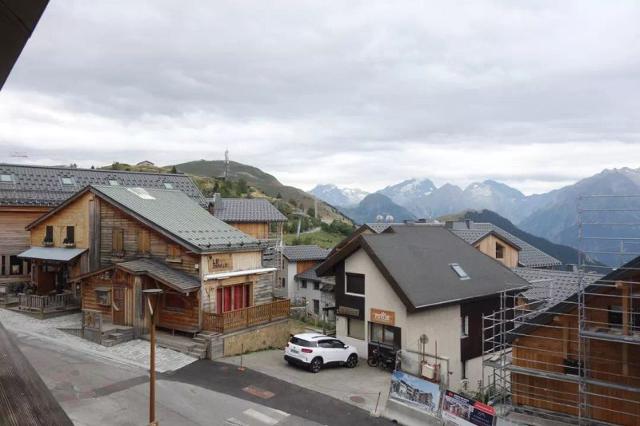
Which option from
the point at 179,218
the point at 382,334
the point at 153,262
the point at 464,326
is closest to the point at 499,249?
the point at 464,326

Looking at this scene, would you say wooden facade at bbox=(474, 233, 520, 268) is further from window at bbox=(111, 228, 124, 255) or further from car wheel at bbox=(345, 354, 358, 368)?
window at bbox=(111, 228, 124, 255)

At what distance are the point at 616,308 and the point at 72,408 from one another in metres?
16.9

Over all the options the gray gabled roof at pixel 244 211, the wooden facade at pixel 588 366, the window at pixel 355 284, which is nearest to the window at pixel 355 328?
the window at pixel 355 284

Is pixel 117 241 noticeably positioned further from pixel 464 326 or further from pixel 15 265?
pixel 464 326

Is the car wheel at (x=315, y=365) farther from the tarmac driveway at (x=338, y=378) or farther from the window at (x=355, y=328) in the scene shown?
the window at (x=355, y=328)

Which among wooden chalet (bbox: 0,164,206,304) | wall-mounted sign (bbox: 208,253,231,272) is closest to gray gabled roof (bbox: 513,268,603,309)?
wall-mounted sign (bbox: 208,253,231,272)

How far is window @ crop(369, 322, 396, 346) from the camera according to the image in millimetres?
24628

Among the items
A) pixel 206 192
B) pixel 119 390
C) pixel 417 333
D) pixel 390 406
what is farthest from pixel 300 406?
pixel 206 192

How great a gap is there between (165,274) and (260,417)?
35.0ft

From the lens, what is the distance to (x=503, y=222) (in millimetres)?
137125

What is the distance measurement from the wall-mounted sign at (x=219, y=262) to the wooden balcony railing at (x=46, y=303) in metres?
10.3

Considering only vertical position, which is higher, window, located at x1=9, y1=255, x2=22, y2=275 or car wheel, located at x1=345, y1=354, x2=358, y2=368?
window, located at x1=9, y1=255, x2=22, y2=275

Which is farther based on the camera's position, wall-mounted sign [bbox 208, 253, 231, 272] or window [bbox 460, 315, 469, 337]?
window [bbox 460, 315, 469, 337]

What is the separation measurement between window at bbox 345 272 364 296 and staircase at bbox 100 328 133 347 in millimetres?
11160
